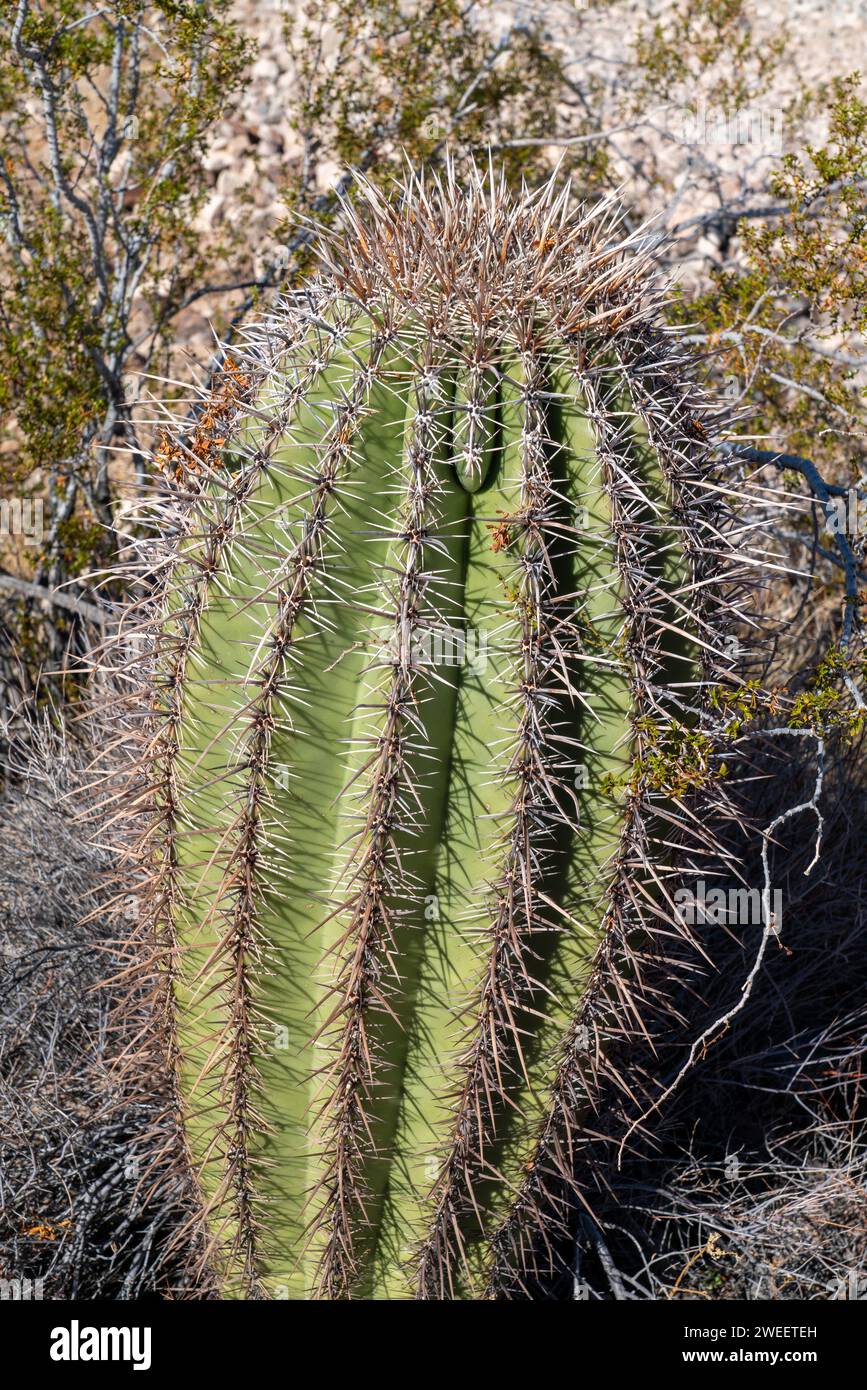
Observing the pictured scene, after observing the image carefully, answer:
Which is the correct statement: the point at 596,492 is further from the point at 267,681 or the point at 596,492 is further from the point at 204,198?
the point at 204,198

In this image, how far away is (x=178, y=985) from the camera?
7.27 ft

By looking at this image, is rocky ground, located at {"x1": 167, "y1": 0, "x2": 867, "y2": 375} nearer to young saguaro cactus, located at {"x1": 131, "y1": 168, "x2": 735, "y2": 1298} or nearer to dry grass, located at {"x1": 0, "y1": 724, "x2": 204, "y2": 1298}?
dry grass, located at {"x1": 0, "y1": 724, "x2": 204, "y2": 1298}

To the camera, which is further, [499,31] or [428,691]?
[499,31]

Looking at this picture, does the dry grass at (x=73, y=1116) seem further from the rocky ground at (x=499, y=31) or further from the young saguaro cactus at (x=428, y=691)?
the rocky ground at (x=499, y=31)

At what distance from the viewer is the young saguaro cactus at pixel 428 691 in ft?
6.42

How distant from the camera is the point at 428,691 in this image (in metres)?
1.96

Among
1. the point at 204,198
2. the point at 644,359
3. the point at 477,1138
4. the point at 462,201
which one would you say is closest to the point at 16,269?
the point at 204,198

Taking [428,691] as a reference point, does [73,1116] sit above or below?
below

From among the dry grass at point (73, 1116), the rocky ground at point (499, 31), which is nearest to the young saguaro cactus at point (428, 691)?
the dry grass at point (73, 1116)

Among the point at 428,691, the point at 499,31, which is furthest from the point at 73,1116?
the point at 499,31

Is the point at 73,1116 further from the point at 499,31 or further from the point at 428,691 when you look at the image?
the point at 499,31

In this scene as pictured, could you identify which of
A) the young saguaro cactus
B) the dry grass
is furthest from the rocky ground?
the young saguaro cactus

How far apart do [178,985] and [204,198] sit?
134 inches

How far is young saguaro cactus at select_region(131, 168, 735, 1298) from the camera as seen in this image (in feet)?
6.42
